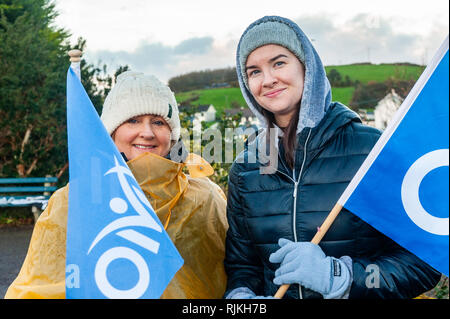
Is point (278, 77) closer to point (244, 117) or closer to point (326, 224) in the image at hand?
point (326, 224)

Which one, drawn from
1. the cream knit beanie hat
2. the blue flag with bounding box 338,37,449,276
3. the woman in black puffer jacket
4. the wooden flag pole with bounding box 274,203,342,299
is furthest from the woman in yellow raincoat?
the blue flag with bounding box 338,37,449,276

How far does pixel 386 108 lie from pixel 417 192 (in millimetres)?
5735

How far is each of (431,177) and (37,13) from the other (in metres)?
12.7

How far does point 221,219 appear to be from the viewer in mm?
2895

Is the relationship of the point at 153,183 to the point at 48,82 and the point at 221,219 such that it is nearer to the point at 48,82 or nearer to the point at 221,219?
the point at 221,219

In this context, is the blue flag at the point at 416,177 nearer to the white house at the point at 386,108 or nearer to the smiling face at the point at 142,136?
the smiling face at the point at 142,136

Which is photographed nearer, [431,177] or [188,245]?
[431,177]

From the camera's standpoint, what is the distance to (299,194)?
2207 millimetres

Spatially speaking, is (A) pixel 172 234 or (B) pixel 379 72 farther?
(B) pixel 379 72

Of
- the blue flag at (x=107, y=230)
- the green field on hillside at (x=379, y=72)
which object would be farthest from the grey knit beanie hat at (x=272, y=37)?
the green field on hillside at (x=379, y=72)

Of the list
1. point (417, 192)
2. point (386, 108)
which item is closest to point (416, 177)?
point (417, 192)

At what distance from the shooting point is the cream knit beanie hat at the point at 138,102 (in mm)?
2732

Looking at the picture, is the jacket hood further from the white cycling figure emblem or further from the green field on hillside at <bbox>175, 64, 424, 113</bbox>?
the green field on hillside at <bbox>175, 64, 424, 113</bbox>
